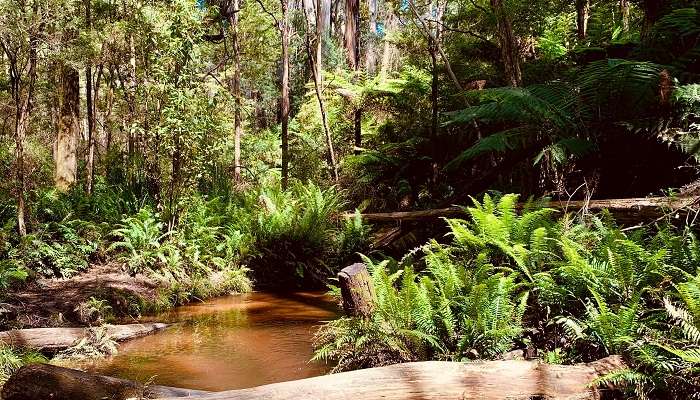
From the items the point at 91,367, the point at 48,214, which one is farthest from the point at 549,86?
the point at 48,214

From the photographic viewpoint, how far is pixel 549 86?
648 centimetres

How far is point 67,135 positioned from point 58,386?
1113 cm

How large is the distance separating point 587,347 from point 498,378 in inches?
38.8

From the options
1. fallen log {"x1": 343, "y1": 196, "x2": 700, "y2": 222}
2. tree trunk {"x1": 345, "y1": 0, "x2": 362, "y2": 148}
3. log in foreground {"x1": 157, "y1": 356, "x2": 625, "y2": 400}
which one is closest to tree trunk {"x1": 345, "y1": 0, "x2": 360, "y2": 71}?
tree trunk {"x1": 345, "y1": 0, "x2": 362, "y2": 148}

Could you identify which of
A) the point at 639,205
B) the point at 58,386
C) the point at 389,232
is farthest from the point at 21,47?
the point at 639,205

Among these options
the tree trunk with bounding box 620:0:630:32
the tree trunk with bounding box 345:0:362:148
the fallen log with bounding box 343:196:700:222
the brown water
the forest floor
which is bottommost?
the brown water

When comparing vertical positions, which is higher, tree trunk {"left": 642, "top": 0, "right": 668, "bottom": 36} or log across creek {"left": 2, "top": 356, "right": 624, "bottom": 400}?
tree trunk {"left": 642, "top": 0, "right": 668, "bottom": 36}

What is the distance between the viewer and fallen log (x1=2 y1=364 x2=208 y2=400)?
3.23 meters

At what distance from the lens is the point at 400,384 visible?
2922 mm

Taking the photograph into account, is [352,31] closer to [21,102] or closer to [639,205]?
[21,102]

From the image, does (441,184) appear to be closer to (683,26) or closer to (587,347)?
(683,26)

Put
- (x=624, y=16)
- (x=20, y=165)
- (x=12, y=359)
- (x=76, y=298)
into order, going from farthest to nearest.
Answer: (x=624, y=16), (x=20, y=165), (x=76, y=298), (x=12, y=359)

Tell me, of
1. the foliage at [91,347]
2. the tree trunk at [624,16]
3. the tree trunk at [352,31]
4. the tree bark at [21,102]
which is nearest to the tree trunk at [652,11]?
the tree trunk at [624,16]

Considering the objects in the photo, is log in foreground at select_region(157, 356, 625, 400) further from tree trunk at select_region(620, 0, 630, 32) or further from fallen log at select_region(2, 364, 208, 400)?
tree trunk at select_region(620, 0, 630, 32)
